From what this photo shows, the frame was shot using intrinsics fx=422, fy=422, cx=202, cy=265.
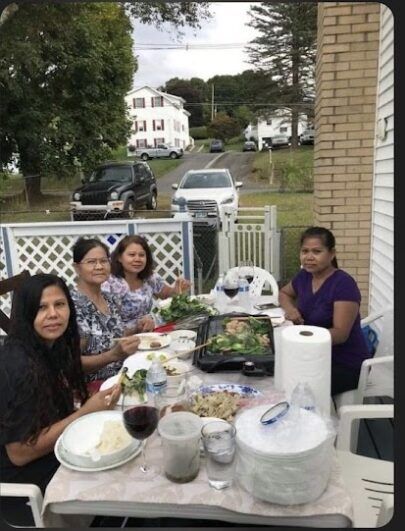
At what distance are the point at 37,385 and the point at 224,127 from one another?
33390 mm

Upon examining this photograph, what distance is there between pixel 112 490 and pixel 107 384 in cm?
54

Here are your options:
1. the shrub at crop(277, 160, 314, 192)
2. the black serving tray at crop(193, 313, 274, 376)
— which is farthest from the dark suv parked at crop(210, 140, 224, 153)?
the black serving tray at crop(193, 313, 274, 376)

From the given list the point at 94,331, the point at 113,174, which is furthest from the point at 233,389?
the point at 113,174

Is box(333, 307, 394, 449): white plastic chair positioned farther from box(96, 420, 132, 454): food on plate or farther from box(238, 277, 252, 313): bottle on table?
box(96, 420, 132, 454): food on plate

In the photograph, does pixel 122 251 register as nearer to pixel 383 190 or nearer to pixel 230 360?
pixel 230 360

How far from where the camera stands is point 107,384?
159 cm

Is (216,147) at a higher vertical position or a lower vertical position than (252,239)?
higher

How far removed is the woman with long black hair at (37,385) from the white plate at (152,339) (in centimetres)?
35

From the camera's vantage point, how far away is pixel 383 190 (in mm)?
2867

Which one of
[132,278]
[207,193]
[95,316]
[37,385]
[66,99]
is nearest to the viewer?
[37,385]

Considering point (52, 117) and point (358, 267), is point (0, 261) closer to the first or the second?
point (358, 267)

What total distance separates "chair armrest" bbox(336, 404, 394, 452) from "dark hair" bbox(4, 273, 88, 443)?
1022 millimetres

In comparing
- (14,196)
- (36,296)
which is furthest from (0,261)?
(14,196)

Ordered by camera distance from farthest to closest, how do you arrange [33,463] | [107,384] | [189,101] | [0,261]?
[189,101] < [0,261] < [107,384] < [33,463]
